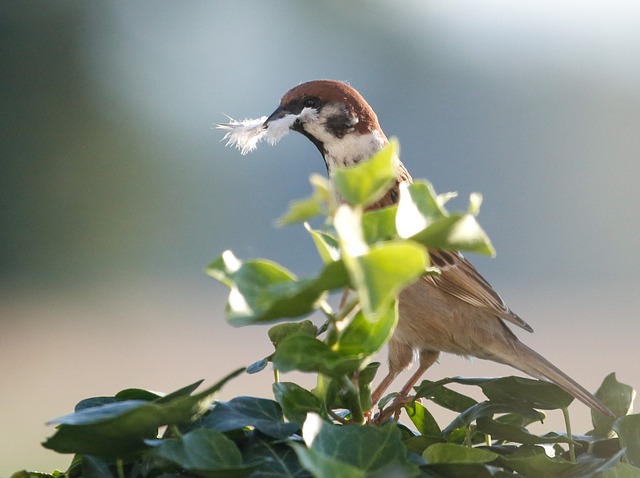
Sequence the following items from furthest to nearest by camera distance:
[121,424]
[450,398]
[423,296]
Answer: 1. [423,296]
2. [450,398]
3. [121,424]

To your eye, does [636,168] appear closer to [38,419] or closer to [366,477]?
[38,419]

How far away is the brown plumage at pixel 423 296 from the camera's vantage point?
5.05ft

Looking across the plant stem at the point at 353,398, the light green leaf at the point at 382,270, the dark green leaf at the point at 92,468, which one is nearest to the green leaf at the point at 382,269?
the light green leaf at the point at 382,270

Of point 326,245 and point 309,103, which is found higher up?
point 309,103

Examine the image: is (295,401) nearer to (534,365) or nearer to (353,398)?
(353,398)

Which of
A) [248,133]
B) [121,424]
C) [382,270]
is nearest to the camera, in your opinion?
[382,270]

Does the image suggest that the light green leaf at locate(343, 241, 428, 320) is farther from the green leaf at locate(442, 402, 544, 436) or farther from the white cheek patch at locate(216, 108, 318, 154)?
the white cheek patch at locate(216, 108, 318, 154)

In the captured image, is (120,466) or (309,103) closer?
(120,466)

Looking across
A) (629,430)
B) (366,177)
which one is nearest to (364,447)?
(366,177)

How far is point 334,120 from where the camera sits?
155 centimetres

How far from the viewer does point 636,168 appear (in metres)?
8.07

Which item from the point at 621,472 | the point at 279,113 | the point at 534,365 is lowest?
the point at 621,472

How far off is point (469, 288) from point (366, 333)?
1169 millimetres

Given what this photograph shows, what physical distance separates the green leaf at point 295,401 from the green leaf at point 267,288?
0.12 meters
